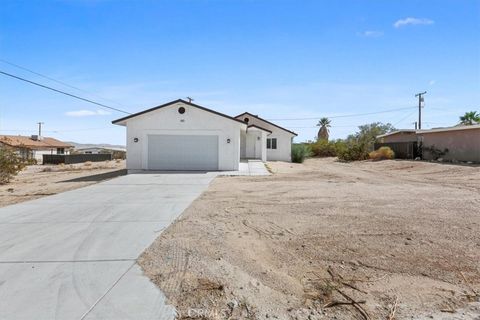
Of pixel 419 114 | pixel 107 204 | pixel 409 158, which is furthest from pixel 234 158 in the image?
pixel 419 114

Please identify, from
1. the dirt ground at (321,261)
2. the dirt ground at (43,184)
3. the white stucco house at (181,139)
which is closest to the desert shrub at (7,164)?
the dirt ground at (43,184)

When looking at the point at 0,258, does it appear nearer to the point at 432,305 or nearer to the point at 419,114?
the point at 432,305

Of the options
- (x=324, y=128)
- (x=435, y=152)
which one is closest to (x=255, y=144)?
(x=435, y=152)

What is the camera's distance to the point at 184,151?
2223 cm

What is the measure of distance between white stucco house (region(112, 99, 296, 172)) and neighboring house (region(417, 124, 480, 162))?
17960 millimetres

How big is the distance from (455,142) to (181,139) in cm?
2194

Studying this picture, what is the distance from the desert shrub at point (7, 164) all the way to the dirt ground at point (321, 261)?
1523 centimetres

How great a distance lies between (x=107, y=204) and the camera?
1041 cm

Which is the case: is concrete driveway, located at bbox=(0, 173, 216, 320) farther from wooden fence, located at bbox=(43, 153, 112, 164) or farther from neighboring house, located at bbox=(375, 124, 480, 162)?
wooden fence, located at bbox=(43, 153, 112, 164)

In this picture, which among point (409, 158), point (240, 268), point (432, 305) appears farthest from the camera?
point (409, 158)

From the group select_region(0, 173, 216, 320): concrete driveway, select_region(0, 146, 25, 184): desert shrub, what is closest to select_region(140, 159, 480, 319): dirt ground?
select_region(0, 173, 216, 320): concrete driveway

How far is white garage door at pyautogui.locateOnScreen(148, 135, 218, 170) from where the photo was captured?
72.6ft

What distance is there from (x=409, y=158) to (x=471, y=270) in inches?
1314

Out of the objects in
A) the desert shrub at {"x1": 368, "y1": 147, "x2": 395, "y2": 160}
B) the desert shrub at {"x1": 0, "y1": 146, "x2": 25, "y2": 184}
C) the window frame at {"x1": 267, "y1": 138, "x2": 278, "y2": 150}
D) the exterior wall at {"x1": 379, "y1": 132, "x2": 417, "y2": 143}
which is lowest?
the desert shrub at {"x1": 0, "y1": 146, "x2": 25, "y2": 184}
